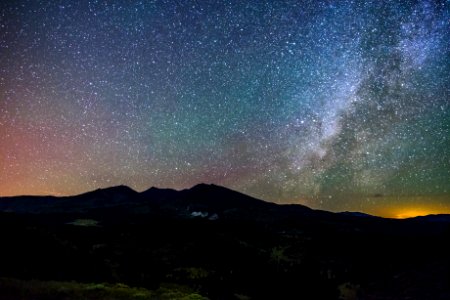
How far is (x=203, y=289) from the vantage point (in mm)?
28750

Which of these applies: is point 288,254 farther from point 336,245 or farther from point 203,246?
point 336,245

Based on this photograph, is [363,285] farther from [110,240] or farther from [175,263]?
[110,240]

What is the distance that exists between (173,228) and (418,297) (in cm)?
4474

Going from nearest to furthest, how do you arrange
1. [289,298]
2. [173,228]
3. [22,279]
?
[22,279] < [289,298] < [173,228]

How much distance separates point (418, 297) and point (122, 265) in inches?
980

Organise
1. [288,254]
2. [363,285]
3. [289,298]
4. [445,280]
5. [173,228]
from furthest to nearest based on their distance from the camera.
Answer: [173,228]
[288,254]
[363,285]
[445,280]
[289,298]

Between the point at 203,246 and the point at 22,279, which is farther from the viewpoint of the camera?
the point at 203,246

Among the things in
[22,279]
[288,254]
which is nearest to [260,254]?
[288,254]

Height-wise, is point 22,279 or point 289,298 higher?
point 22,279

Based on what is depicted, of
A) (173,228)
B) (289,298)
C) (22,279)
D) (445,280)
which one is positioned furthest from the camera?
(173,228)

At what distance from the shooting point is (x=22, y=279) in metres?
21.2

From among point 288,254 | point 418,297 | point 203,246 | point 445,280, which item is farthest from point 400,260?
point 203,246

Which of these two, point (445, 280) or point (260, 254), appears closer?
point (445, 280)

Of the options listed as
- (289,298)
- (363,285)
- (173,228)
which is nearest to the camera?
(289,298)
